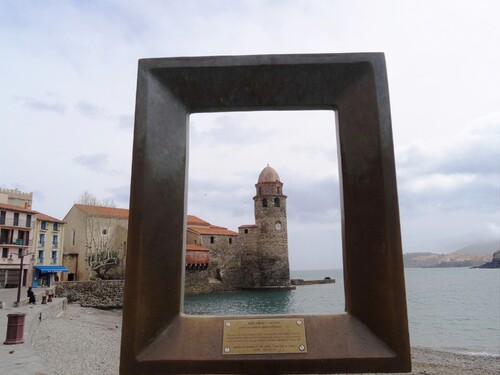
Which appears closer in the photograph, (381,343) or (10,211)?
(381,343)

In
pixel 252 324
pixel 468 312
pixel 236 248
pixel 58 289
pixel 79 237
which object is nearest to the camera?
pixel 252 324

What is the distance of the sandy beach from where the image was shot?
976cm

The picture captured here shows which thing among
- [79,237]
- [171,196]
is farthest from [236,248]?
[171,196]

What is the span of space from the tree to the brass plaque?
33.3 meters

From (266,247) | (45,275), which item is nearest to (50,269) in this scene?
(45,275)

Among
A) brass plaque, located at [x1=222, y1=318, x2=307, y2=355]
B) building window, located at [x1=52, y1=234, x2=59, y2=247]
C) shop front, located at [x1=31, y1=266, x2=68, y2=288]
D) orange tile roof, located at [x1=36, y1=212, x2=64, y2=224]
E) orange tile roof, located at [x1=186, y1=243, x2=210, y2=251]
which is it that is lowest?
shop front, located at [x1=31, y1=266, x2=68, y2=288]

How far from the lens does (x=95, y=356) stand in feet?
36.8

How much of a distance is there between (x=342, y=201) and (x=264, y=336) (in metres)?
1.25

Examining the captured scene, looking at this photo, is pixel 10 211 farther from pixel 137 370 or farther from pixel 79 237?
pixel 137 370

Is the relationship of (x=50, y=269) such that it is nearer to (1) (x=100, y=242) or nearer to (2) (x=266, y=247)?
(1) (x=100, y=242)

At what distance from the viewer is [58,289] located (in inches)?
1139

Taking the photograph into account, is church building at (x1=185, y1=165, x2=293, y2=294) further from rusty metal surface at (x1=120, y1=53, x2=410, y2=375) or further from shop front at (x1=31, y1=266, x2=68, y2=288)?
rusty metal surface at (x1=120, y1=53, x2=410, y2=375)

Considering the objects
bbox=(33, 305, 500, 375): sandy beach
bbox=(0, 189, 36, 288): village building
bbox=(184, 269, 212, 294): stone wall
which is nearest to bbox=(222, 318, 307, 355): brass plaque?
bbox=(33, 305, 500, 375): sandy beach

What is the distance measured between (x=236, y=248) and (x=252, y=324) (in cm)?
3709
